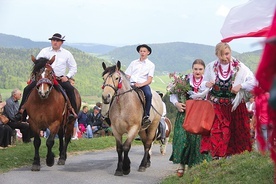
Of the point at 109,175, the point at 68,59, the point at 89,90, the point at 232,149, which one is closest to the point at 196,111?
the point at 232,149

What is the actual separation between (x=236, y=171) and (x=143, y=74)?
4.22 meters

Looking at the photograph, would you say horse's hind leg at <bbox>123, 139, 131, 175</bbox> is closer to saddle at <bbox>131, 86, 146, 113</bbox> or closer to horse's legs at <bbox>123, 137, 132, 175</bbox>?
horse's legs at <bbox>123, 137, 132, 175</bbox>

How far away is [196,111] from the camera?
831 centimetres

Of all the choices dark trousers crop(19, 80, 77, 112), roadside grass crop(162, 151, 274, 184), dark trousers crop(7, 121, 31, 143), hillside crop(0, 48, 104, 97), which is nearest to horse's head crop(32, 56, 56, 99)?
dark trousers crop(19, 80, 77, 112)

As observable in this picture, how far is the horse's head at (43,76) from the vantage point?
1060 centimetres

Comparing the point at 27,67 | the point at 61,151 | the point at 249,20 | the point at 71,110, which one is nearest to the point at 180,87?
the point at 71,110

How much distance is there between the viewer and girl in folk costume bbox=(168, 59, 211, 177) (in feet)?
31.9

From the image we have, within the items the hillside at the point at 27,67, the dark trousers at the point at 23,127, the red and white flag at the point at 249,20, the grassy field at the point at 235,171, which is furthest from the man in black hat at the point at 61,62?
the hillside at the point at 27,67

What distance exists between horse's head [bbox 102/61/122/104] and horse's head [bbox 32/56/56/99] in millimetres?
1079

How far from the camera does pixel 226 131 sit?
26.6 ft

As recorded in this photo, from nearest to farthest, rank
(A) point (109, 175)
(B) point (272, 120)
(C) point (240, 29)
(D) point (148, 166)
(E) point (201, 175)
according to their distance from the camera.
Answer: (B) point (272, 120), (C) point (240, 29), (E) point (201, 175), (A) point (109, 175), (D) point (148, 166)

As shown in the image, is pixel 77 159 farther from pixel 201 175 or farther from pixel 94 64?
pixel 94 64

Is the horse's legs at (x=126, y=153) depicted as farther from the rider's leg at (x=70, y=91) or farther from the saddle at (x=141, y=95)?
the rider's leg at (x=70, y=91)

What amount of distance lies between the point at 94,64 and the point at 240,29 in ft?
360
